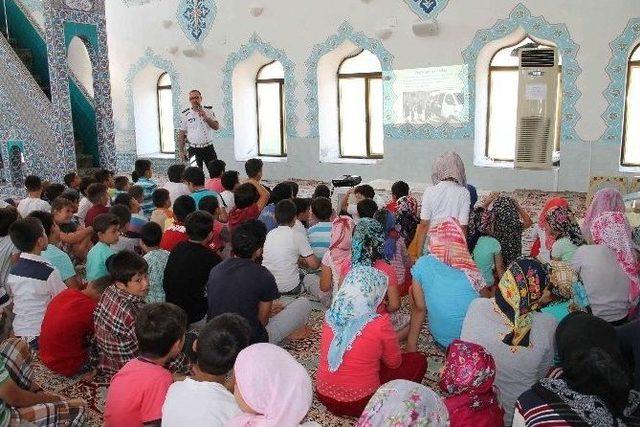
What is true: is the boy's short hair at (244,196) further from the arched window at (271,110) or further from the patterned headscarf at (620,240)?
the arched window at (271,110)

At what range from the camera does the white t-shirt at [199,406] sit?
5.50 ft

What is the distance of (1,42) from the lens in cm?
725

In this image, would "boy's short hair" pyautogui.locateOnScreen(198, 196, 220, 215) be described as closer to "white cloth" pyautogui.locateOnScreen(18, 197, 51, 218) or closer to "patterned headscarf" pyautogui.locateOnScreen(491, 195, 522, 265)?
"white cloth" pyautogui.locateOnScreen(18, 197, 51, 218)

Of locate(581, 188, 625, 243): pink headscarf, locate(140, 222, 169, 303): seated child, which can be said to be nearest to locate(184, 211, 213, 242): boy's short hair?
locate(140, 222, 169, 303): seated child

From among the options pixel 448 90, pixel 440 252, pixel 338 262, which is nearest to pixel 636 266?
pixel 440 252

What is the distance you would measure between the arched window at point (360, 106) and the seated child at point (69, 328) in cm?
650

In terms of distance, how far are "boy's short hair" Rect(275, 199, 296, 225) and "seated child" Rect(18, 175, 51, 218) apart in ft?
6.48

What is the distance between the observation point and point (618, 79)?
6652mm

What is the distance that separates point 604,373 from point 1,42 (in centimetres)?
777

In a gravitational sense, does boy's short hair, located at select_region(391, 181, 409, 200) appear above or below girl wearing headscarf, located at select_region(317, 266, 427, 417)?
above

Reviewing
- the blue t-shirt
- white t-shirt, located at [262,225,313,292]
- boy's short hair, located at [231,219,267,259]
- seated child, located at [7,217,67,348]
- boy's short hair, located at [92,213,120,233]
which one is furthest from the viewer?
white t-shirt, located at [262,225,313,292]

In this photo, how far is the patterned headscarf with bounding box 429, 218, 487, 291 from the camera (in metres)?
2.67

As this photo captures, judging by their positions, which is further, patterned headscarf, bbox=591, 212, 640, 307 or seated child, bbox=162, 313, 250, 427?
patterned headscarf, bbox=591, 212, 640, 307

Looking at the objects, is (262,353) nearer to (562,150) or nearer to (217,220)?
(217,220)
